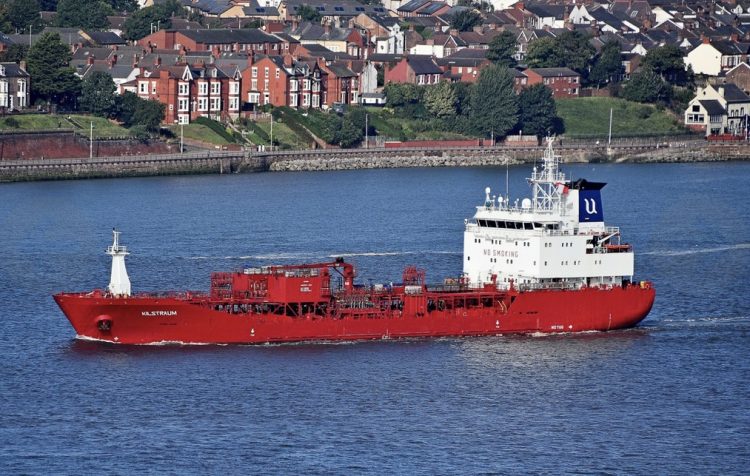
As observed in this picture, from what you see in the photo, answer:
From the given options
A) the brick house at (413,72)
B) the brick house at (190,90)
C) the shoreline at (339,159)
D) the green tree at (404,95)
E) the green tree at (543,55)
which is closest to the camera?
the shoreline at (339,159)

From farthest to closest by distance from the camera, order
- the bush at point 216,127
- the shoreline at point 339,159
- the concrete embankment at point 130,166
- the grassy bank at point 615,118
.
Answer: the grassy bank at point 615,118, the bush at point 216,127, the shoreline at point 339,159, the concrete embankment at point 130,166

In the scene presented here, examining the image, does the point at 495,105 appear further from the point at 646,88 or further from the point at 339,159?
the point at 646,88

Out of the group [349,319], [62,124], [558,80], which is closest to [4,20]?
[62,124]

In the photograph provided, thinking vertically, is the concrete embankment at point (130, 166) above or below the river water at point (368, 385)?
above

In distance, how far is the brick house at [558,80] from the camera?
144000 millimetres

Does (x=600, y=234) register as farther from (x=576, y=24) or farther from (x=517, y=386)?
(x=576, y=24)

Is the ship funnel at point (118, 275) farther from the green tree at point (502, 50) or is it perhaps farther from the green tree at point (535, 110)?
the green tree at point (502, 50)

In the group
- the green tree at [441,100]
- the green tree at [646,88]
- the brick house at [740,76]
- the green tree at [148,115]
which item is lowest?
the green tree at [148,115]

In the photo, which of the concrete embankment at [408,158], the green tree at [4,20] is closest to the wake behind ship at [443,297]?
the concrete embankment at [408,158]

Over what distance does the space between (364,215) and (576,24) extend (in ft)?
266

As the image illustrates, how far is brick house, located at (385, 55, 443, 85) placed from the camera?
14250 cm

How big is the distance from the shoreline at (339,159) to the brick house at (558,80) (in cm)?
1178

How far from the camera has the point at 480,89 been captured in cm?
13488

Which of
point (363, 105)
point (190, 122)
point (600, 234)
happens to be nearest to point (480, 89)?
point (363, 105)
